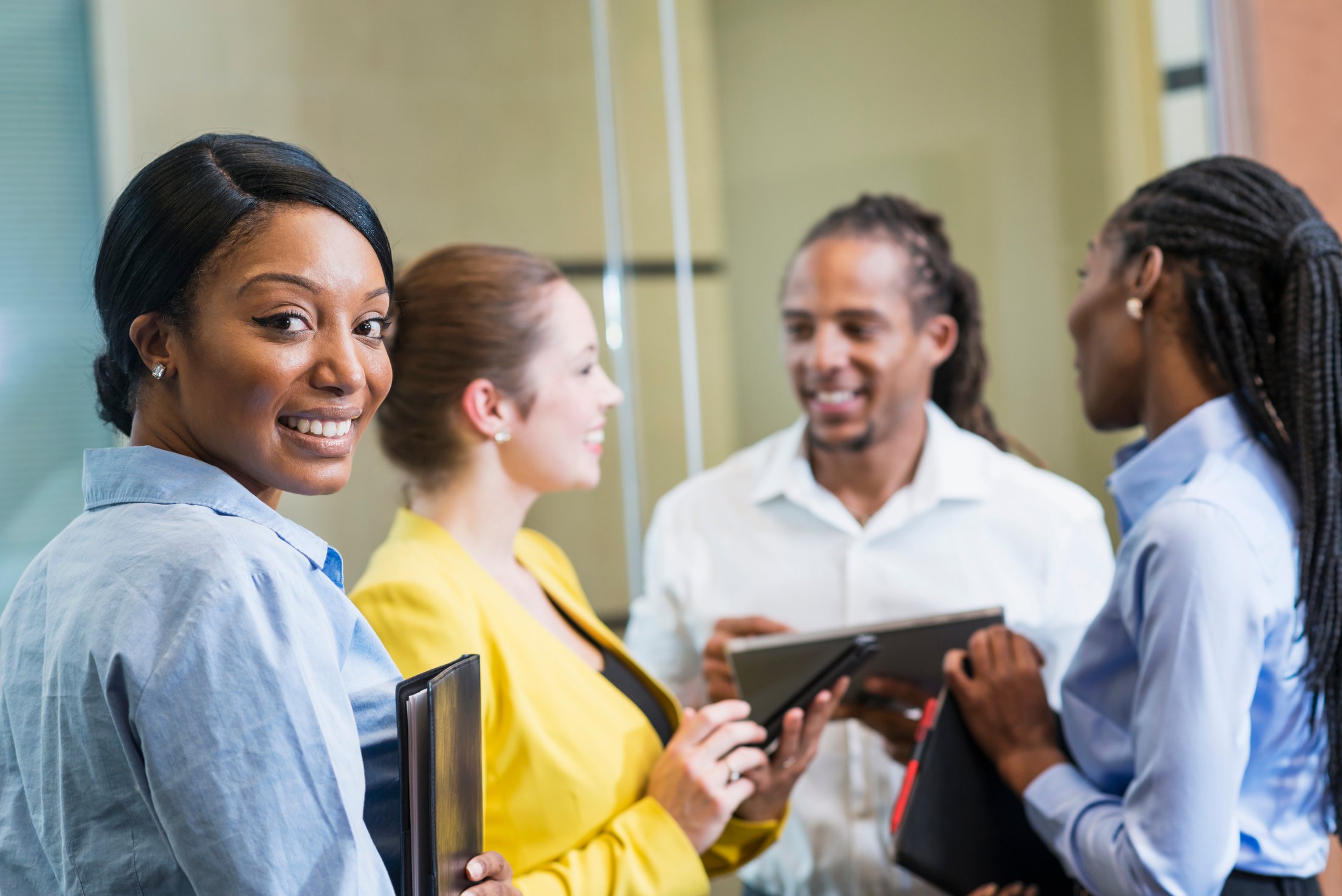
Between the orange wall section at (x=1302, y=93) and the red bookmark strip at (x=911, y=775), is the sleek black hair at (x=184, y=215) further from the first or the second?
the orange wall section at (x=1302, y=93)

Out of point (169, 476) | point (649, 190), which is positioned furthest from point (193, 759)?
point (649, 190)

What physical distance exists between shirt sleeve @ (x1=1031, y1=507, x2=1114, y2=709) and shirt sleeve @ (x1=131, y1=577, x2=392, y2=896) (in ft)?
4.98

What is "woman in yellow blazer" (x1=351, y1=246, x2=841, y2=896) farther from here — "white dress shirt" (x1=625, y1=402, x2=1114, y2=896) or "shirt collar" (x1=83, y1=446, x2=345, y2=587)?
"shirt collar" (x1=83, y1=446, x2=345, y2=587)

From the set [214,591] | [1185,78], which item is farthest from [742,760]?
[1185,78]

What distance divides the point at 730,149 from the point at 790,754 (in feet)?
5.92

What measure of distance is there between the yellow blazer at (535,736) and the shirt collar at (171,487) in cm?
49

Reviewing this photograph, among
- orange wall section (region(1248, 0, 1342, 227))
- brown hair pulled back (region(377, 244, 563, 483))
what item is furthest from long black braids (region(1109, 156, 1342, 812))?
orange wall section (region(1248, 0, 1342, 227))

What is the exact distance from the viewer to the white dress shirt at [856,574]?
1922 mm

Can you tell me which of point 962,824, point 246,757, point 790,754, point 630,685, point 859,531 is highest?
point 246,757

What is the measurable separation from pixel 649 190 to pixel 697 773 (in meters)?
1.82

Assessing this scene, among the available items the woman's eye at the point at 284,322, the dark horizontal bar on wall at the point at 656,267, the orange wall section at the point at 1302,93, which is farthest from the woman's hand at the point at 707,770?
the orange wall section at the point at 1302,93

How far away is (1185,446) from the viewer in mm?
1354

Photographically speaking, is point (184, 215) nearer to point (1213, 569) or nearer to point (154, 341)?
point (154, 341)

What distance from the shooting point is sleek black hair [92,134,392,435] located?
2.49ft
